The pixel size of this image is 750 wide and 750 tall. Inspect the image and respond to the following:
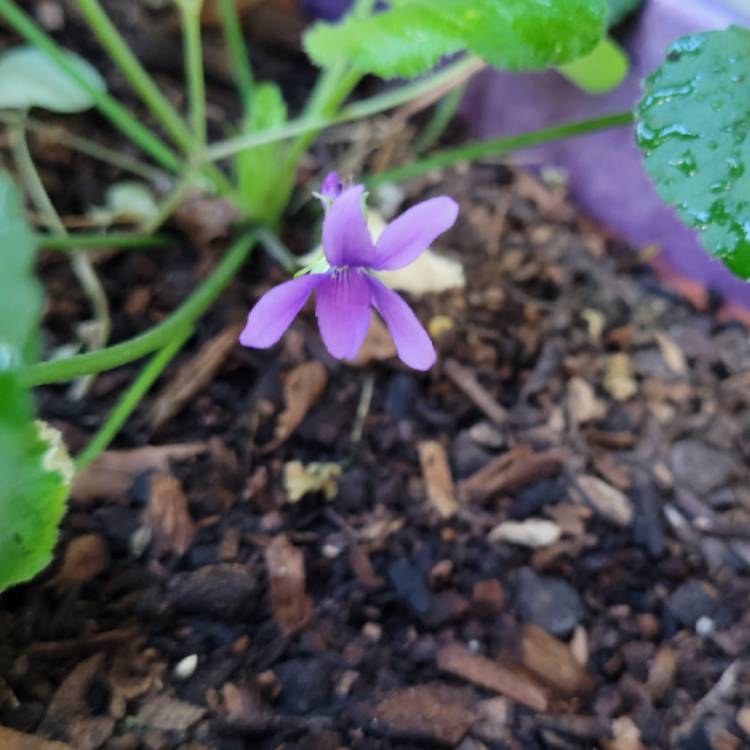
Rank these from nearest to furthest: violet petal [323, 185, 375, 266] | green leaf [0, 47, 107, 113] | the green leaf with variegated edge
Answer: the green leaf with variegated edge → violet petal [323, 185, 375, 266] → green leaf [0, 47, 107, 113]

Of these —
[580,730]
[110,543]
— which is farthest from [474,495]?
[110,543]

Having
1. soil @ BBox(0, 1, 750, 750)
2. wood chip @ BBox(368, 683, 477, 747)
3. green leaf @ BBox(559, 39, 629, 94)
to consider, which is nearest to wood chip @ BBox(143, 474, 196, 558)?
soil @ BBox(0, 1, 750, 750)

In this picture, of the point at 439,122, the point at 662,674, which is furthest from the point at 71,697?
the point at 439,122

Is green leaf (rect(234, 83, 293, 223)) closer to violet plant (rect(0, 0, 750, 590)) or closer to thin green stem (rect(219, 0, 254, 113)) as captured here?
violet plant (rect(0, 0, 750, 590))

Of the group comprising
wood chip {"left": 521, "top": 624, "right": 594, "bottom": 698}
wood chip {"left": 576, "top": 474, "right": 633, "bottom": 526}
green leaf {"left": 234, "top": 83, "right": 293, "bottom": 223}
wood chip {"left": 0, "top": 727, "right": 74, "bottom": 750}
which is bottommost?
wood chip {"left": 521, "top": 624, "right": 594, "bottom": 698}

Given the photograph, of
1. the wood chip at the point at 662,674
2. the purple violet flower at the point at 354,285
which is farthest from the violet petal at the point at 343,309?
the wood chip at the point at 662,674

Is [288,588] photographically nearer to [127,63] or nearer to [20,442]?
[20,442]

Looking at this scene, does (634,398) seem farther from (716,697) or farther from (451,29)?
(451,29)
